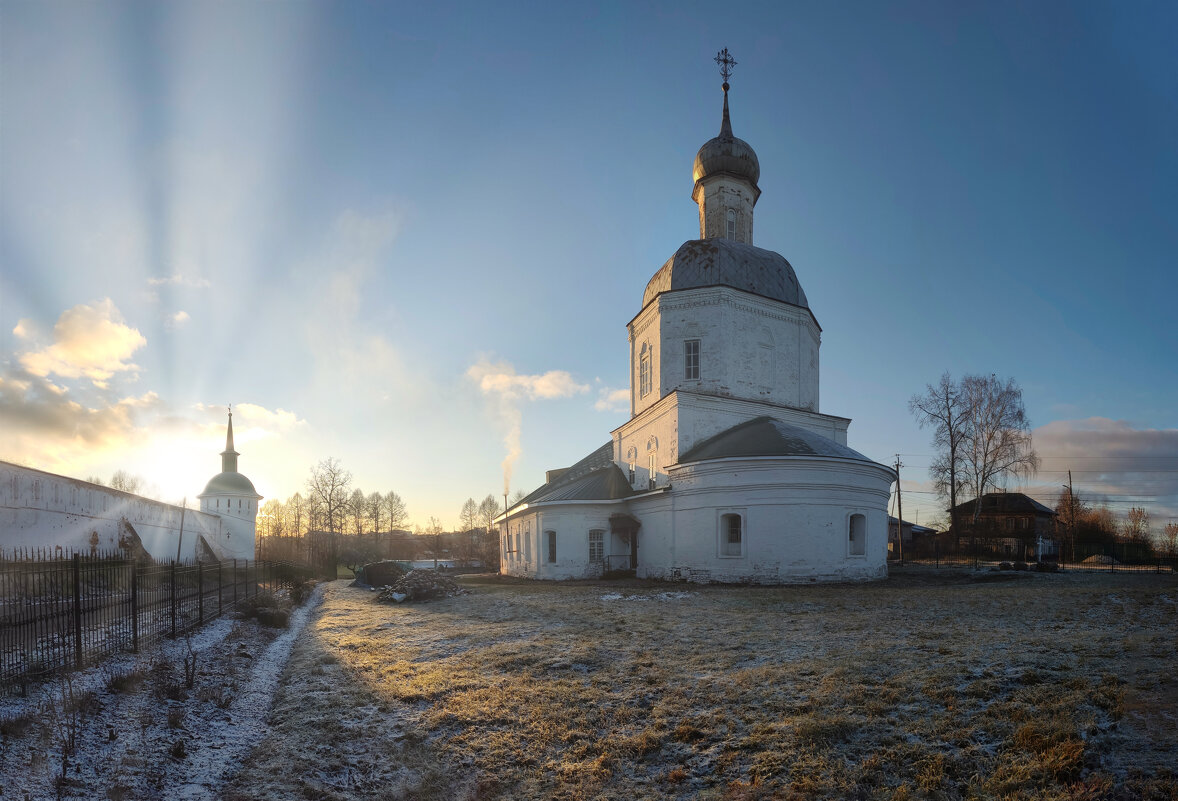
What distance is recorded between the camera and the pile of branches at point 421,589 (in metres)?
19.4

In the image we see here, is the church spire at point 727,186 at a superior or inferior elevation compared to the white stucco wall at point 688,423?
superior

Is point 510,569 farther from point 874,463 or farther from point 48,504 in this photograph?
point 48,504

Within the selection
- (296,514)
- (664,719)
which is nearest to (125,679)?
(664,719)

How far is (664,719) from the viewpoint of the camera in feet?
20.2

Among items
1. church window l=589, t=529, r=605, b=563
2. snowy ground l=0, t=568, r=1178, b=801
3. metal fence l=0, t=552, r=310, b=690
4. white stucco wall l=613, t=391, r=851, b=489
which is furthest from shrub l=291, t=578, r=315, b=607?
white stucco wall l=613, t=391, r=851, b=489

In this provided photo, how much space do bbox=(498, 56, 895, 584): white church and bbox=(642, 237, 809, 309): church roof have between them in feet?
0.20

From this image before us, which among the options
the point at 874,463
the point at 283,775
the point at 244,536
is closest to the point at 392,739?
the point at 283,775

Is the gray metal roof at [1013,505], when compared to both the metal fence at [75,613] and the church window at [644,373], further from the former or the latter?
the metal fence at [75,613]

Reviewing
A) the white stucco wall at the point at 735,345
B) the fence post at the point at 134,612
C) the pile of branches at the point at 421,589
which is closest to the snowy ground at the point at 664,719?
the fence post at the point at 134,612

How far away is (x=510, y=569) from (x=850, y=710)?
88.1 ft

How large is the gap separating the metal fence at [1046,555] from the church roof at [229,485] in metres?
38.9

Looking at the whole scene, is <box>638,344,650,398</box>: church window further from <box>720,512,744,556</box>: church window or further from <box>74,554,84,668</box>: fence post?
<box>74,554,84,668</box>: fence post

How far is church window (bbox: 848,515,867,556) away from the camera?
20.1m

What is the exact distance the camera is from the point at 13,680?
6.26m
